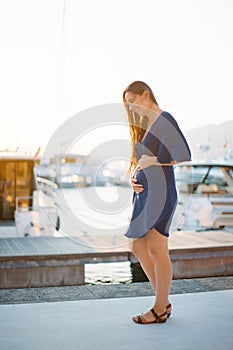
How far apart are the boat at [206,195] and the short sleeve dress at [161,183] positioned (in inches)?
201

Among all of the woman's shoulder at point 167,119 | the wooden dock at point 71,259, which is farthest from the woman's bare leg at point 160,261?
the wooden dock at point 71,259

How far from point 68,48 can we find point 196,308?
11.4 ft

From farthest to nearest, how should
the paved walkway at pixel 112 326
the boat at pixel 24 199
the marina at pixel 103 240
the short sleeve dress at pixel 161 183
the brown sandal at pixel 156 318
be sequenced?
the boat at pixel 24 199, the marina at pixel 103 240, the brown sandal at pixel 156 318, the short sleeve dress at pixel 161 183, the paved walkway at pixel 112 326

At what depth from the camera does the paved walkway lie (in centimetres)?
240

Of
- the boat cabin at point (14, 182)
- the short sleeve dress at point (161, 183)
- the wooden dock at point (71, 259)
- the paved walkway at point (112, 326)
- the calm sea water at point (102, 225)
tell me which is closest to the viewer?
the paved walkway at point (112, 326)

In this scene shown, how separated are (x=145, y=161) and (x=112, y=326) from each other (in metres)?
0.76

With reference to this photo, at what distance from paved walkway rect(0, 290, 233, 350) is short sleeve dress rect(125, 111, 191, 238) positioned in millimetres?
432

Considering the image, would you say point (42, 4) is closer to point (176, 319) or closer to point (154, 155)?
point (154, 155)

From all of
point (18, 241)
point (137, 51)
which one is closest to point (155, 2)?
point (137, 51)

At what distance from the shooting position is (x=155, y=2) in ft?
17.0

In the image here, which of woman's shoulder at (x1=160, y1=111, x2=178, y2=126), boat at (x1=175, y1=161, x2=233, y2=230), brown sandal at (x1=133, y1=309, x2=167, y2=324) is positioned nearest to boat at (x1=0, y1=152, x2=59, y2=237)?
boat at (x1=175, y1=161, x2=233, y2=230)

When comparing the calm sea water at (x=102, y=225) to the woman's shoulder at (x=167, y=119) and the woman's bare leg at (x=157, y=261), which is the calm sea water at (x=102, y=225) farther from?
the woman's shoulder at (x=167, y=119)

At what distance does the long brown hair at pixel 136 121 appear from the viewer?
2.64m

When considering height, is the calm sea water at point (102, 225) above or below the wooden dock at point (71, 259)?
below
